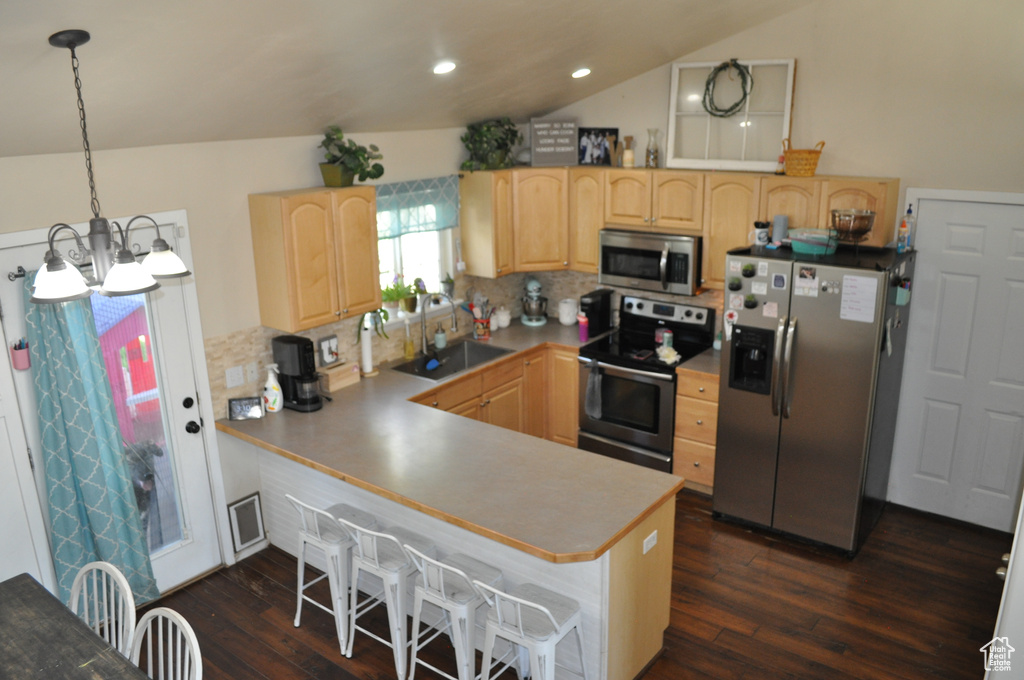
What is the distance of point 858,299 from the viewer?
4.24m

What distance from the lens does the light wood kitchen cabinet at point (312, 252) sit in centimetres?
421

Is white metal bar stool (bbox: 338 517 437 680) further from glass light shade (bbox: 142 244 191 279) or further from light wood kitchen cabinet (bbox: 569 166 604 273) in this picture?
light wood kitchen cabinet (bbox: 569 166 604 273)

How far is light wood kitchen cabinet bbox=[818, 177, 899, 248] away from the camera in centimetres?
457

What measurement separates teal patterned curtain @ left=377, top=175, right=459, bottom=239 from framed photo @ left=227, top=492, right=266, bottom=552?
1779 millimetres

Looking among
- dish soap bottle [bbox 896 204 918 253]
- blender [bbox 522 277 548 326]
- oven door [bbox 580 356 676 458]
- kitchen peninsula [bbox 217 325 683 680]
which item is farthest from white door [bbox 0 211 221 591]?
dish soap bottle [bbox 896 204 918 253]

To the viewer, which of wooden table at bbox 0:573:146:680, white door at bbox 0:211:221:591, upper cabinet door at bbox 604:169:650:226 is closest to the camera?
wooden table at bbox 0:573:146:680

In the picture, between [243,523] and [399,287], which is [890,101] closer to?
[399,287]

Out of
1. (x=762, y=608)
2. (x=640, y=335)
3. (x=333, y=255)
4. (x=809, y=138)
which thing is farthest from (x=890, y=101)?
(x=333, y=255)

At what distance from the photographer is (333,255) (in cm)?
441

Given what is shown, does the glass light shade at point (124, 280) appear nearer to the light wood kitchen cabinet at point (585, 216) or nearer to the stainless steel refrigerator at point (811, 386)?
the stainless steel refrigerator at point (811, 386)

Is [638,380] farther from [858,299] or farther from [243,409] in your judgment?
[243,409]

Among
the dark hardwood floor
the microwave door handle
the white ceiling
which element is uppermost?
the white ceiling

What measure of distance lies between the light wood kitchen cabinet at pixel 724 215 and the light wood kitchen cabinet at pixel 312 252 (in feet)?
7.11

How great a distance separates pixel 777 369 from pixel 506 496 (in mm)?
1990
